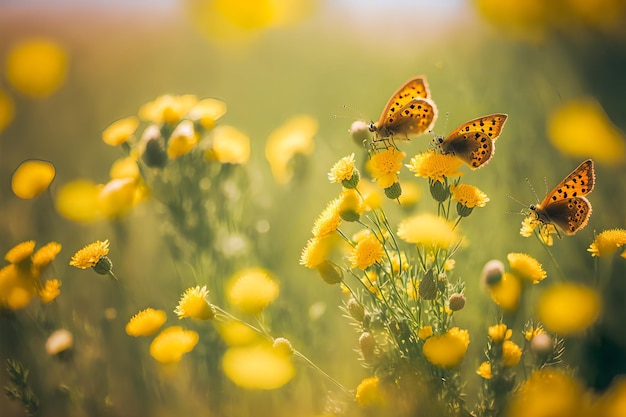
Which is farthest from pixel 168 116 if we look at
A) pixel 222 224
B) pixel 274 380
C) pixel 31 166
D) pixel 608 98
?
pixel 608 98

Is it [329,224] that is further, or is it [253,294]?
[253,294]

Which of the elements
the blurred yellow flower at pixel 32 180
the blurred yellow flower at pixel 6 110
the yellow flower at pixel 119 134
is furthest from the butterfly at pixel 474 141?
the blurred yellow flower at pixel 6 110

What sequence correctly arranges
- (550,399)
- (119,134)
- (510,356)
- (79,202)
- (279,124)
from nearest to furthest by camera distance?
(550,399), (510,356), (119,134), (79,202), (279,124)

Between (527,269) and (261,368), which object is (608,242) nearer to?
(527,269)

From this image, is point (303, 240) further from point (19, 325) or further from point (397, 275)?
point (19, 325)

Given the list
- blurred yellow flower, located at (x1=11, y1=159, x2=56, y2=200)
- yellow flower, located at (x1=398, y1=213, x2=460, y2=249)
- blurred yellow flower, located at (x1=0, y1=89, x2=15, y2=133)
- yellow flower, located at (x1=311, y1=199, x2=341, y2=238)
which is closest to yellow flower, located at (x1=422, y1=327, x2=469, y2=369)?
yellow flower, located at (x1=398, y1=213, x2=460, y2=249)

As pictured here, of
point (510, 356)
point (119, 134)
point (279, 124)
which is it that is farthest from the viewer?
point (279, 124)

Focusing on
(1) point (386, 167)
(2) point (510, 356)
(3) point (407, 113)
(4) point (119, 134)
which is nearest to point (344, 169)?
(1) point (386, 167)

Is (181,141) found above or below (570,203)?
below

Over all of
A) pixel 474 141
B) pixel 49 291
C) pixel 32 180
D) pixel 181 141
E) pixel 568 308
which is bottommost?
pixel 49 291
